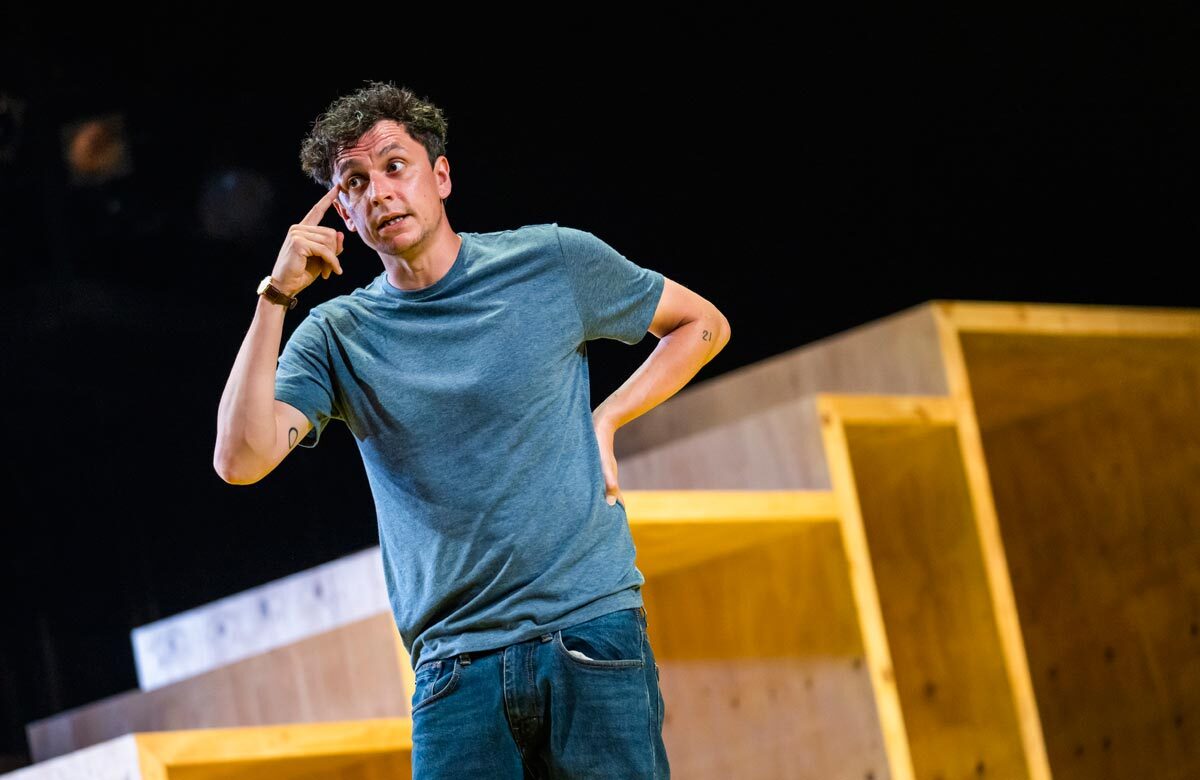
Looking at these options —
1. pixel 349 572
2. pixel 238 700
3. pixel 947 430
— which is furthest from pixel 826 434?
pixel 238 700

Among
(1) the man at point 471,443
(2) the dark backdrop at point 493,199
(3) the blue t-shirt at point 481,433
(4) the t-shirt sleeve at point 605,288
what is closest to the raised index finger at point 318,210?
(1) the man at point 471,443

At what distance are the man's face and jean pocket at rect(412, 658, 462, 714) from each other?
17.7 inches

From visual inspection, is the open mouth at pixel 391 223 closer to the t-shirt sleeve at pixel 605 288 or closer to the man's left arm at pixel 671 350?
the t-shirt sleeve at pixel 605 288

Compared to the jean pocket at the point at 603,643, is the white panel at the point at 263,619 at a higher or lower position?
higher

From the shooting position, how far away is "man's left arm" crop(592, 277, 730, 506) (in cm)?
202

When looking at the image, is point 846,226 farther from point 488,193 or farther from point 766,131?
point 488,193

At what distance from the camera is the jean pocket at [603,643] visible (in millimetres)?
1688

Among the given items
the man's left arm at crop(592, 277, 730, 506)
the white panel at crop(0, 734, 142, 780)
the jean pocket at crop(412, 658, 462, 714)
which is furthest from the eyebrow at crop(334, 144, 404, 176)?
the white panel at crop(0, 734, 142, 780)

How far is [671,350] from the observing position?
206 cm

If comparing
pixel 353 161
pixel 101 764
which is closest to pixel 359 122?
pixel 353 161

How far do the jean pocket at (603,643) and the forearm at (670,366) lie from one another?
35 cm

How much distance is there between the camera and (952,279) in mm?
4520

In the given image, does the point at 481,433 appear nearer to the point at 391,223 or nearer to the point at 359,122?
the point at 391,223

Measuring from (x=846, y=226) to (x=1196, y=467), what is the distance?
45.5 inches
